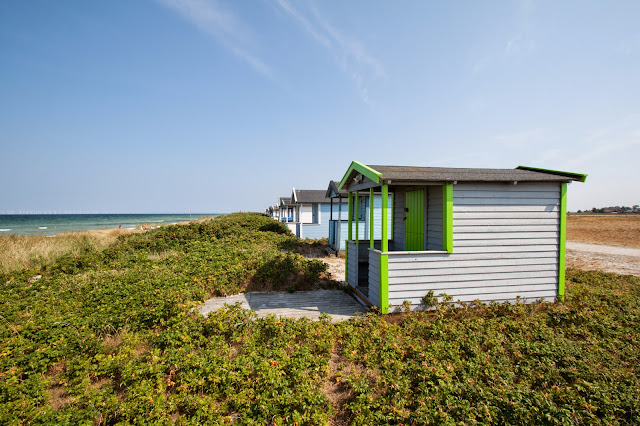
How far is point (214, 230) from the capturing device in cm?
1642

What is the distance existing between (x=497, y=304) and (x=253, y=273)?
5943mm

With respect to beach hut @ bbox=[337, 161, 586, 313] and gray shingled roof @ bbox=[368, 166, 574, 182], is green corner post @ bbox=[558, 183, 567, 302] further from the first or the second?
gray shingled roof @ bbox=[368, 166, 574, 182]

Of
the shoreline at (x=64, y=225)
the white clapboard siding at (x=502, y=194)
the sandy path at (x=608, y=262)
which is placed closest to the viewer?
the white clapboard siding at (x=502, y=194)

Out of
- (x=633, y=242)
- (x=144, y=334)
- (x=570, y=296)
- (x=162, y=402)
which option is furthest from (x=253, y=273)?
(x=633, y=242)

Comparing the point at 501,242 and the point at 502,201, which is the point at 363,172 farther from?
the point at 501,242

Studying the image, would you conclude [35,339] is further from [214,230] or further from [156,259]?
[214,230]

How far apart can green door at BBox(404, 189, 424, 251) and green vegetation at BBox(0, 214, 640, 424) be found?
1.99 meters

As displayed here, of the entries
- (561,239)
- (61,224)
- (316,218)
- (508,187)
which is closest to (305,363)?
(508,187)

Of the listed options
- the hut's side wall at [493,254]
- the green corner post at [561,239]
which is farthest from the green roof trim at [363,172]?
the green corner post at [561,239]

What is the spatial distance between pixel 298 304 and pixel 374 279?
1.91 meters

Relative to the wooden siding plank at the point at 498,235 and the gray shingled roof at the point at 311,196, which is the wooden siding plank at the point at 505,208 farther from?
the gray shingled roof at the point at 311,196

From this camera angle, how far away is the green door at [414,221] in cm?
763

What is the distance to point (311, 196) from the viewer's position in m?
22.0

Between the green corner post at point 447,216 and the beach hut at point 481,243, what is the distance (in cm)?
2
